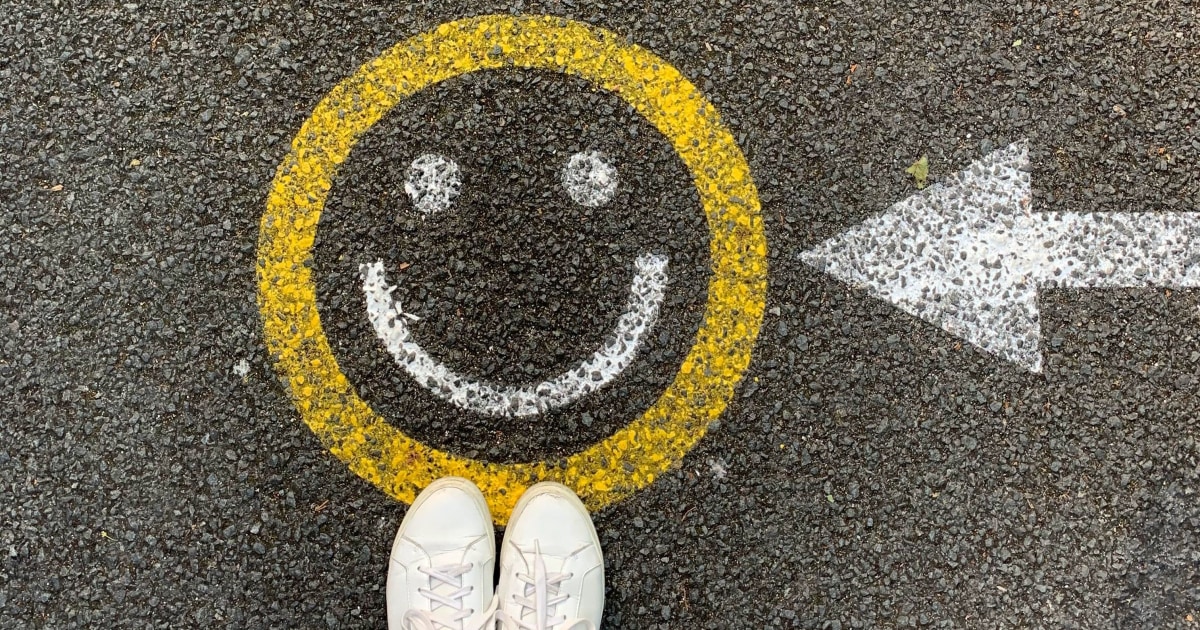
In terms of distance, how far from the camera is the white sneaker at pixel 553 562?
186 centimetres

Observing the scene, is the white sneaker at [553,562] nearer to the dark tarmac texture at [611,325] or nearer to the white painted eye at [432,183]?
the dark tarmac texture at [611,325]

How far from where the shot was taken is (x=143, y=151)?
1.94 meters

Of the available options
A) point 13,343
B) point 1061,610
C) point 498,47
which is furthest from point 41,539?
point 1061,610

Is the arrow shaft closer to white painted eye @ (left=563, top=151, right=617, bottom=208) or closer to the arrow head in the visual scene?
the arrow head

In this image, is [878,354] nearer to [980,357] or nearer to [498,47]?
[980,357]

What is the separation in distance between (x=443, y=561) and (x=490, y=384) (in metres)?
0.53

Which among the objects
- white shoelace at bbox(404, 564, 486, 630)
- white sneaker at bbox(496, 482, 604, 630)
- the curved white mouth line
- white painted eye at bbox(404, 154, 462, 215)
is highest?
white painted eye at bbox(404, 154, 462, 215)

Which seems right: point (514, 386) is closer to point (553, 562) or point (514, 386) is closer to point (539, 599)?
point (553, 562)

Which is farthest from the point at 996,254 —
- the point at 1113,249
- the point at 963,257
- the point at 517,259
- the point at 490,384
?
the point at 490,384

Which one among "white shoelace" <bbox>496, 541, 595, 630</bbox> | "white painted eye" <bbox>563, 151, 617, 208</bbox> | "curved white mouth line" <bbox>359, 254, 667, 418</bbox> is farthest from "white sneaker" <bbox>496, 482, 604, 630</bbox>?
"white painted eye" <bbox>563, 151, 617, 208</bbox>

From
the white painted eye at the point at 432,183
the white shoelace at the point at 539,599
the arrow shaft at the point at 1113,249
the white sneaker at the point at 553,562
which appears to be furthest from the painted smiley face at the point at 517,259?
the arrow shaft at the point at 1113,249

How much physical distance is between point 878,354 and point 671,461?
67 centimetres

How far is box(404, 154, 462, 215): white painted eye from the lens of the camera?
1925mm

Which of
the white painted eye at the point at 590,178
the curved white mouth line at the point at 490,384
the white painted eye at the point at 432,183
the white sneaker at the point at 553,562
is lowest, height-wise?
the white sneaker at the point at 553,562
